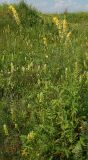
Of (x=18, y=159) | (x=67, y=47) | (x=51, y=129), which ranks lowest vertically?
(x=18, y=159)

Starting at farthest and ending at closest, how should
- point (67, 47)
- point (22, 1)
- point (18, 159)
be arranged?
1. point (22, 1)
2. point (67, 47)
3. point (18, 159)

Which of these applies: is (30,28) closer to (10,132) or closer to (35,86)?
(35,86)

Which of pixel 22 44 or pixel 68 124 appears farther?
pixel 22 44

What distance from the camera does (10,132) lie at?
7.04 meters

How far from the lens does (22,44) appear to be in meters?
10.7

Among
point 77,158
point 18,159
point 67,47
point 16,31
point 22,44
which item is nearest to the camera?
point 77,158

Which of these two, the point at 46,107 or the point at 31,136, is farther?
the point at 46,107

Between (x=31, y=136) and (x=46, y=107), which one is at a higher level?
(x=46, y=107)

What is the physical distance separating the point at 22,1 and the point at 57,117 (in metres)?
8.61

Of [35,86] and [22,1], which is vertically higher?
[22,1]

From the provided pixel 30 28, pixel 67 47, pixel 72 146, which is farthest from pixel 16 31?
pixel 72 146

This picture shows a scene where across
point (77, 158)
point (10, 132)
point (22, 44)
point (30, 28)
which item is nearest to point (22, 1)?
point (30, 28)

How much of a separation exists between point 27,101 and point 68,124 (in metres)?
1.38

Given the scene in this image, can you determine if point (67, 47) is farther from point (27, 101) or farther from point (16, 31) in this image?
point (16, 31)
